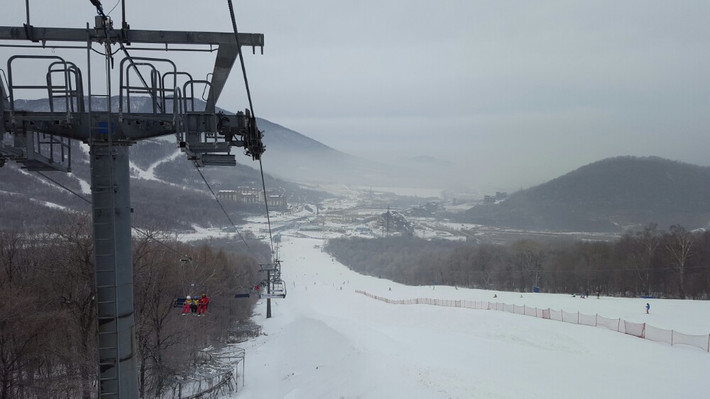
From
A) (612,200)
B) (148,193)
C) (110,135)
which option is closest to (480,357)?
(110,135)

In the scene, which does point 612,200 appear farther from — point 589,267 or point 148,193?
point 148,193

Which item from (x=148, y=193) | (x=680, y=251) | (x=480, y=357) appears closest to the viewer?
(x=480, y=357)

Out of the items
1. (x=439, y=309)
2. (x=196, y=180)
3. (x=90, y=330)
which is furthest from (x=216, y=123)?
(x=196, y=180)

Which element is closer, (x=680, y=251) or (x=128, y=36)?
(x=128, y=36)

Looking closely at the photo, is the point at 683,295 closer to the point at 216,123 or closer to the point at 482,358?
the point at 482,358

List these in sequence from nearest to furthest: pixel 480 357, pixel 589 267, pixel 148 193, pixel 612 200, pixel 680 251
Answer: pixel 480 357
pixel 680 251
pixel 589 267
pixel 148 193
pixel 612 200

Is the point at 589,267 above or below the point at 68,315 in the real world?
below

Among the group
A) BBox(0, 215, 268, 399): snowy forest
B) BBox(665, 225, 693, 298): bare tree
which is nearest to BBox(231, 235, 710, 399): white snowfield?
BBox(0, 215, 268, 399): snowy forest
